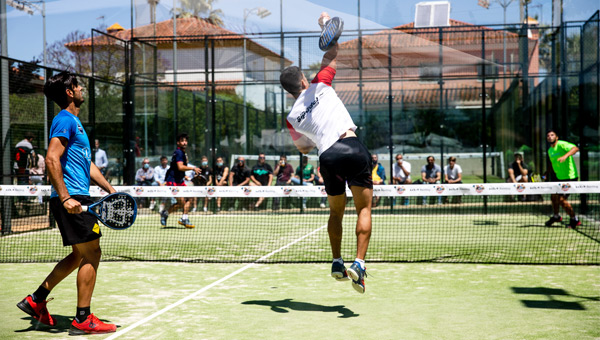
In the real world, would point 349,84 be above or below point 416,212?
above

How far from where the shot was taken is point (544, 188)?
339 inches

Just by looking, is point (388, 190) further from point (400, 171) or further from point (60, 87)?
point (400, 171)

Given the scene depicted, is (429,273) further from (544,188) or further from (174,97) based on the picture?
(174,97)

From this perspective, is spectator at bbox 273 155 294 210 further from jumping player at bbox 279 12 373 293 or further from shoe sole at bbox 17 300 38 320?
shoe sole at bbox 17 300 38 320

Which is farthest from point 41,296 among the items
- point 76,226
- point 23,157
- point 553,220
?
point 553,220

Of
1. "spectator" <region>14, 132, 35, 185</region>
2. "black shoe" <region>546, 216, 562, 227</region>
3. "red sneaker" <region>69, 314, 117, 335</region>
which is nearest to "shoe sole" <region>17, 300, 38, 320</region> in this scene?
"red sneaker" <region>69, 314, 117, 335</region>

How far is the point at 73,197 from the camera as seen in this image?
4.45 metres

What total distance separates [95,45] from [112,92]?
146 centimetres

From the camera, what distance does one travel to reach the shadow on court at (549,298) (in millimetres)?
5236

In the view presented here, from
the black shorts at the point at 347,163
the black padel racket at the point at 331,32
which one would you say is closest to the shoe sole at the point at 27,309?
the black shorts at the point at 347,163

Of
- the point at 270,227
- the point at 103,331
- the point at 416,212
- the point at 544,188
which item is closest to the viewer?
the point at 103,331

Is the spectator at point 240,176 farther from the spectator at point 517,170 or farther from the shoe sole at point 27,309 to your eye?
the shoe sole at point 27,309

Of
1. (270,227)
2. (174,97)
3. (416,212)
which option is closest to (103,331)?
(270,227)

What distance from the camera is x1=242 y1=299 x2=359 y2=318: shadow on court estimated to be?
5.13 meters
